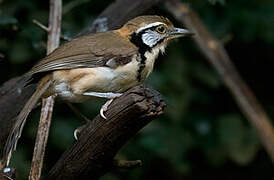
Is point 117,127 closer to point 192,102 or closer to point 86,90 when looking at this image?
point 86,90

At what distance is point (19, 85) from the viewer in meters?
4.63

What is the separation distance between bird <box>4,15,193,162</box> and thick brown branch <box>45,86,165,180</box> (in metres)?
0.39

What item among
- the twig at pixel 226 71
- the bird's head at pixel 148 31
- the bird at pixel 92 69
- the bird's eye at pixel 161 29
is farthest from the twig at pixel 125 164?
the twig at pixel 226 71

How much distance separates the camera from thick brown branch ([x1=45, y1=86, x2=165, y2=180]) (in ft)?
Result: 10.7

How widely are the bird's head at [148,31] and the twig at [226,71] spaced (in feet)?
4.44

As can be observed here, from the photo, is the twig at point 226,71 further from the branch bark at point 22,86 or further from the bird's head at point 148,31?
the bird's head at point 148,31

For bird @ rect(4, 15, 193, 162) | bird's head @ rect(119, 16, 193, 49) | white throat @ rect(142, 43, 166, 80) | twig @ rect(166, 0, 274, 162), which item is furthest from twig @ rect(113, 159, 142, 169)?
twig @ rect(166, 0, 274, 162)

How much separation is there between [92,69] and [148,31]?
48 centimetres

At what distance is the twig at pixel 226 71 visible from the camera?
224 inches

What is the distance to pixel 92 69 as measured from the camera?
4.03m

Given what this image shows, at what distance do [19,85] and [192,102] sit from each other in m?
1.92

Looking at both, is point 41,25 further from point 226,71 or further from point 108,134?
point 226,71

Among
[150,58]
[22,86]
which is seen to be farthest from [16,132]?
[150,58]

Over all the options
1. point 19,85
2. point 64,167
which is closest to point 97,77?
point 64,167
